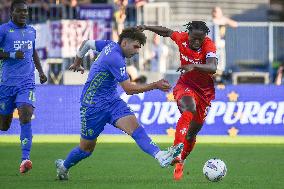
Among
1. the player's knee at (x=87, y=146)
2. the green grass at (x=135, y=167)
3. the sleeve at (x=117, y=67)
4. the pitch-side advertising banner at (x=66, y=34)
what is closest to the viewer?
the sleeve at (x=117, y=67)

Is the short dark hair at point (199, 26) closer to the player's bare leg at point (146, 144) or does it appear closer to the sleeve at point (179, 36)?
the sleeve at point (179, 36)

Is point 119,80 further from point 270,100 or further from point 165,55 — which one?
point 165,55

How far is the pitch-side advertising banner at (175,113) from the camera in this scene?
23.7 meters

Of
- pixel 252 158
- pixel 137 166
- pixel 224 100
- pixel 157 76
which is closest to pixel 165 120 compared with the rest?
pixel 224 100

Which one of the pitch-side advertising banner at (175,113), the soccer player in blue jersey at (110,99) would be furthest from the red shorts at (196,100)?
the pitch-side advertising banner at (175,113)

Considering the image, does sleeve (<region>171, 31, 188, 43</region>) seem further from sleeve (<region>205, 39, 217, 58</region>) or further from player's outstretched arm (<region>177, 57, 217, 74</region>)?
player's outstretched arm (<region>177, 57, 217, 74</region>)

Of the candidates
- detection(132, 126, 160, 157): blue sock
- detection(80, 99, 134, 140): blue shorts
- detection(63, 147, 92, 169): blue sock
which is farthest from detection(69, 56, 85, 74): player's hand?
detection(132, 126, 160, 157): blue sock

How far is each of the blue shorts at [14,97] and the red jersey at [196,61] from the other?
221 centimetres

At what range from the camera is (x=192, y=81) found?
48.0 feet

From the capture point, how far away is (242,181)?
43.7 ft

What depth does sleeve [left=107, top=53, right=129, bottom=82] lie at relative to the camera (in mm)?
12518

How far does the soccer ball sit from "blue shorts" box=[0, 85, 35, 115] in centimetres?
312

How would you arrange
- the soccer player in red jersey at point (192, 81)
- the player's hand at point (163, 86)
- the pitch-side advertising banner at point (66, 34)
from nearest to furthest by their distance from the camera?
the player's hand at point (163, 86) → the soccer player in red jersey at point (192, 81) → the pitch-side advertising banner at point (66, 34)

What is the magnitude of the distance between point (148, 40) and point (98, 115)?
15.8 meters
